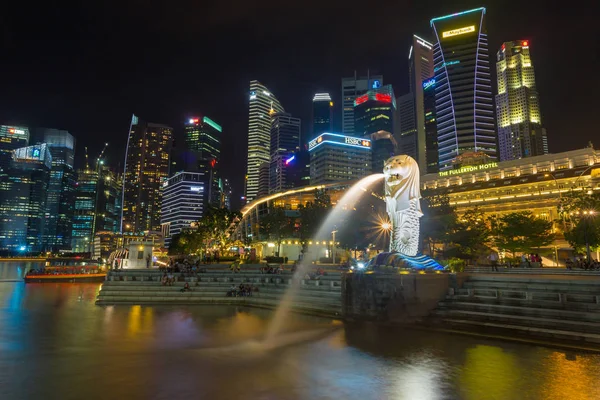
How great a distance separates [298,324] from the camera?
2145 centimetres

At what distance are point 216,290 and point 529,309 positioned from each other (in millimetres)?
24188

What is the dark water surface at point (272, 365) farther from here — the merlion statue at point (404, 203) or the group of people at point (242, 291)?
the group of people at point (242, 291)

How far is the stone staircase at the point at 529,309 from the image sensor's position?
1612cm

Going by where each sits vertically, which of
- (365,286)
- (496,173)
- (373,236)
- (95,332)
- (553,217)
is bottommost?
(95,332)

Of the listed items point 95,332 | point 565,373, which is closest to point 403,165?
point 565,373

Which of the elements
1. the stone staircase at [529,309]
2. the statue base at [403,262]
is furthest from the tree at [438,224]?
the stone staircase at [529,309]

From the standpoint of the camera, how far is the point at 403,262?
76.8ft

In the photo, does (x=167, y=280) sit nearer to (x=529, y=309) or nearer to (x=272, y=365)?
(x=272, y=365)

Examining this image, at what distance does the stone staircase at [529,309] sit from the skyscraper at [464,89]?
166 meters

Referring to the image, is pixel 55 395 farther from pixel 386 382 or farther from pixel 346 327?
pixel 346 327

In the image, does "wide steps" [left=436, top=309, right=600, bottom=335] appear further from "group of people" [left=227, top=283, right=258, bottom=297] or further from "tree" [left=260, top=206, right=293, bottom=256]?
"tree" [left=260, top=206, right=293, bottom=256]

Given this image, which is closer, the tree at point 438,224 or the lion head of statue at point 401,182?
the lion head of statue at point 401,182

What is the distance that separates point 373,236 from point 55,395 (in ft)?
169

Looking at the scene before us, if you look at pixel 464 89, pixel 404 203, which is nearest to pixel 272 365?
pixel 404 203
